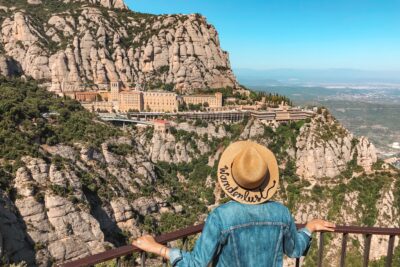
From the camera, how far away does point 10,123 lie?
46.7 metres

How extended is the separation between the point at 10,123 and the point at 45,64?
73309 millimetres

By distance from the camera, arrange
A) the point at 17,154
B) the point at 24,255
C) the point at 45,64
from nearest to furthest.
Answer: the point at 24,255 < the point at 17,154 < the point at 45,64

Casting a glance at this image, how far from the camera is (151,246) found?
16.8ft

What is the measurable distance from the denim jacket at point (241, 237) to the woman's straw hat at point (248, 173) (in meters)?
0.13

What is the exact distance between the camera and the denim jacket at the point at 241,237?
449 cm

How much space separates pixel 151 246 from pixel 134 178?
51132mm

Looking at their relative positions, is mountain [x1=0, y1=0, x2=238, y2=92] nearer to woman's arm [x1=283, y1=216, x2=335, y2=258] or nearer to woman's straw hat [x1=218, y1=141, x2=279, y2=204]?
woman's arm [x1=283, y1=216, x2=335, y2=258]

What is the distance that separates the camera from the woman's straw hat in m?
4.60

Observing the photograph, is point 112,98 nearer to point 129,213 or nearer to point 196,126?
point 196,126

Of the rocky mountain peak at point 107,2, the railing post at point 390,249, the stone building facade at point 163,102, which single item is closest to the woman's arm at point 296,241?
the railing post at point 390,249

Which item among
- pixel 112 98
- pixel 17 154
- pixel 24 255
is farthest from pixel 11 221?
pixel 112 98

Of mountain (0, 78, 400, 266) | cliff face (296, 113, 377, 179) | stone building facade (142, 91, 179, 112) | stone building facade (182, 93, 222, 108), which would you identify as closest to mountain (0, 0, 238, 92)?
stone building facade (182, 93, 222, 108)

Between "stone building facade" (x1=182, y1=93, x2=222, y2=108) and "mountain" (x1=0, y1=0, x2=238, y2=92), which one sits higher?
"mountain" (x1=0, y1=0, x2=238, y2=92)

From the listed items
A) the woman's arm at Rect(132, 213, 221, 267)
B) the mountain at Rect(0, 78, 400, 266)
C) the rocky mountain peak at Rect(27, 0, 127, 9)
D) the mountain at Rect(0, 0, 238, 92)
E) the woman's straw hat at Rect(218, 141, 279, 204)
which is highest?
the rocky mountain peak at Rect(27, 0, 127, 9)
